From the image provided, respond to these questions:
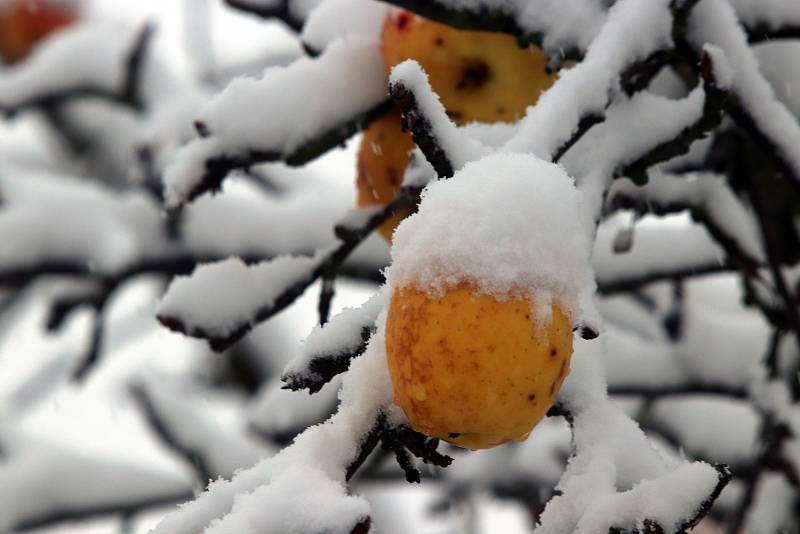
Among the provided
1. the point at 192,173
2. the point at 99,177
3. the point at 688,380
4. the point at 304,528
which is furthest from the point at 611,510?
the point at 99,177

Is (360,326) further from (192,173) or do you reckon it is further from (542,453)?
(542,453)

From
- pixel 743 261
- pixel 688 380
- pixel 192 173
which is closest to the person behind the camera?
pixel 192 173

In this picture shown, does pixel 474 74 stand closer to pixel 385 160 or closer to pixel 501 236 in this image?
pixel 385 160

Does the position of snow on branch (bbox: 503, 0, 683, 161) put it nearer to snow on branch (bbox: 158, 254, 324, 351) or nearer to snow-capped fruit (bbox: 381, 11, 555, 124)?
snow-capped fruit (bbox: 381, 11, 555, 124)

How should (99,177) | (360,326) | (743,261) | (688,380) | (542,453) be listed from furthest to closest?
(99,177) → (542,453) → (688,380) → (743,261) → (360,326)

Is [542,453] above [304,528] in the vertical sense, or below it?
below

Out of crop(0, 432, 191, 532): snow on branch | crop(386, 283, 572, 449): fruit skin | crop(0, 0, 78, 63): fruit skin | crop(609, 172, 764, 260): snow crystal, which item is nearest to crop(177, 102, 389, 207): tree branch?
crop(609, 172, 764, 260): snow crystal

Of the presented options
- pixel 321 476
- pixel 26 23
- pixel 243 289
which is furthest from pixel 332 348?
pixel 26 23
